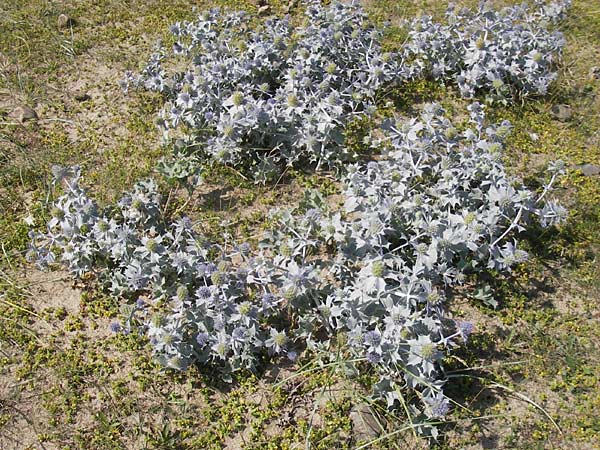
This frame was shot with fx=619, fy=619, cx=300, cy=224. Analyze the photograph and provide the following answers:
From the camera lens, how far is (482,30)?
19.6 ft

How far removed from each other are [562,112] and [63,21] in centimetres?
507

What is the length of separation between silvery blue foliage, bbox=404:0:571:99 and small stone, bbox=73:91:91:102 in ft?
10.1

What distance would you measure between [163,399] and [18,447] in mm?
844

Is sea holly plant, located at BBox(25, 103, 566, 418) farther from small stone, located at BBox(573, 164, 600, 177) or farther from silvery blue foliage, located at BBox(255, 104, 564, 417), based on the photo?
small stone, located at BBox(573, 164, 600, 177)

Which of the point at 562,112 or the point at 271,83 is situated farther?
the point at 562,112

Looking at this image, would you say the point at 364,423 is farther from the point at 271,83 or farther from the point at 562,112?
the point at 562,112

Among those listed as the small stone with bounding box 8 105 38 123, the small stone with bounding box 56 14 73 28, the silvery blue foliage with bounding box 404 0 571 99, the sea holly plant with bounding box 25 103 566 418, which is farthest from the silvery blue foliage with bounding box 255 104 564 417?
the small stone with bounding box 56 14 73 28

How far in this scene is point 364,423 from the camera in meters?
3.71

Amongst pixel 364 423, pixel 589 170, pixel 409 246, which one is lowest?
pixel 364 423

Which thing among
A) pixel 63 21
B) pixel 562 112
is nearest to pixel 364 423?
pixel 562 112

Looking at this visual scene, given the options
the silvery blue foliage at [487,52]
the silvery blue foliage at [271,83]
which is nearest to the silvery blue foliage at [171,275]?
the silvery blue foliage at [271,83]

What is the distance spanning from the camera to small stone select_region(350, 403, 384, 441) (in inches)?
145

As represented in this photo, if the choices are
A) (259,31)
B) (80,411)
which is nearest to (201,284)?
(80,411)

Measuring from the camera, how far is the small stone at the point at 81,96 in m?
5.70
